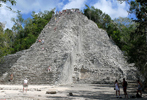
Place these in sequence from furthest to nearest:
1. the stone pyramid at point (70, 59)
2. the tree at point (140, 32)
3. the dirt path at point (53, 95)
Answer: the stone pyramid at point (70, 59)
the tree at point (140, 32)
the dirt path at point (53, 95)

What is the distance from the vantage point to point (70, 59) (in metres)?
17.8

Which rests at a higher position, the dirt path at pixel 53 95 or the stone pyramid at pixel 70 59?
the stone pyramid at pixel 70 59

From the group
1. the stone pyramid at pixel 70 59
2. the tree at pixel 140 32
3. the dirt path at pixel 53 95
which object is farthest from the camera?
the stone pyramid at pixel 70 59

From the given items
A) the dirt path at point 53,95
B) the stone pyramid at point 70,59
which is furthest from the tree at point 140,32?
the stone pyramid at point 70,59

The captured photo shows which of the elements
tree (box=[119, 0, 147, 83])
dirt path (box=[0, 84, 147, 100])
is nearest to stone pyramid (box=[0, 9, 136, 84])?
dirt path (box=[0, 84, 147, 100])

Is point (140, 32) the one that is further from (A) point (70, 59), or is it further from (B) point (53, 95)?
(A) point (70, 59)

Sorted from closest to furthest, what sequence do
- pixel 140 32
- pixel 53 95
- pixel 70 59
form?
pixel 53 95, pixel 140 32, pixel 70 59

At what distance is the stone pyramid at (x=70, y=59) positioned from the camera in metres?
16.0

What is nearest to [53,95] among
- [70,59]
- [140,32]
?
[140,32]

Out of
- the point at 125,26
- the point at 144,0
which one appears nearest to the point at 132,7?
→ the point at 144,0

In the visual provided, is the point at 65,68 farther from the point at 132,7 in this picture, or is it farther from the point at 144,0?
the point at 144,0

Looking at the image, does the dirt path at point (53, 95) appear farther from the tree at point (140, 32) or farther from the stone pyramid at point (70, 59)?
the stone pyramid at point (70, 59)

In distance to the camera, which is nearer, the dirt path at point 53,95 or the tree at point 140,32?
the dirt path at point 53,95

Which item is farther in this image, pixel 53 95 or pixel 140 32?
pixel 140 32
